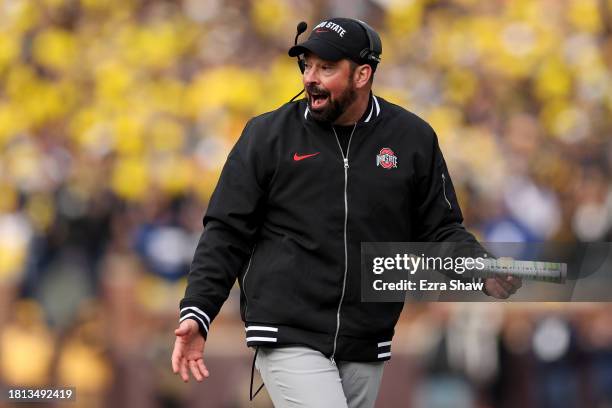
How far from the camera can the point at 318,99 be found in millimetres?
4293

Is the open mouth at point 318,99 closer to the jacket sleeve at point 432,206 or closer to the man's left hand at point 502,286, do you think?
the jacket sleeve at point 432,206

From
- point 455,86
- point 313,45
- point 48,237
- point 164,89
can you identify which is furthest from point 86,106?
point 313,45

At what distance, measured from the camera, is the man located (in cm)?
420

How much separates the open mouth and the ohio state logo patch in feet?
0.91

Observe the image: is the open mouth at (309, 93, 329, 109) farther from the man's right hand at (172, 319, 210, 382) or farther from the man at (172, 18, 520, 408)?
the man's right hand at (172, 319, 210, 382)

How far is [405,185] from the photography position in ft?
14.3

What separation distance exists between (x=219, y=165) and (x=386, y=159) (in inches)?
264

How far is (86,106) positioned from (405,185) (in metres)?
8.01

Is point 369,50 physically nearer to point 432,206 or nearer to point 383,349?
point 432,206

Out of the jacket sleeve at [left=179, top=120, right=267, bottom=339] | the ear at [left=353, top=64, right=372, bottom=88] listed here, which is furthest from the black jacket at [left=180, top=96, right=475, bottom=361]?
the ear at [left=353, top=64, right=372, bottom=88]

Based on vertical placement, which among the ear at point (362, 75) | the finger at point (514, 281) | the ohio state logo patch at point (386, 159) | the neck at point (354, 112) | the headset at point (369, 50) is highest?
the headset at point (369, 50)

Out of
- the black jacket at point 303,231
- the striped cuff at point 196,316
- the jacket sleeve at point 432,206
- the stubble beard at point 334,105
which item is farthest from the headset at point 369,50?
the striped cuff at point 196,316

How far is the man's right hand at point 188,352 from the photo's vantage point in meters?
4.05

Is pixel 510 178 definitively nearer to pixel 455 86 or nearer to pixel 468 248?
pixel 455 86
